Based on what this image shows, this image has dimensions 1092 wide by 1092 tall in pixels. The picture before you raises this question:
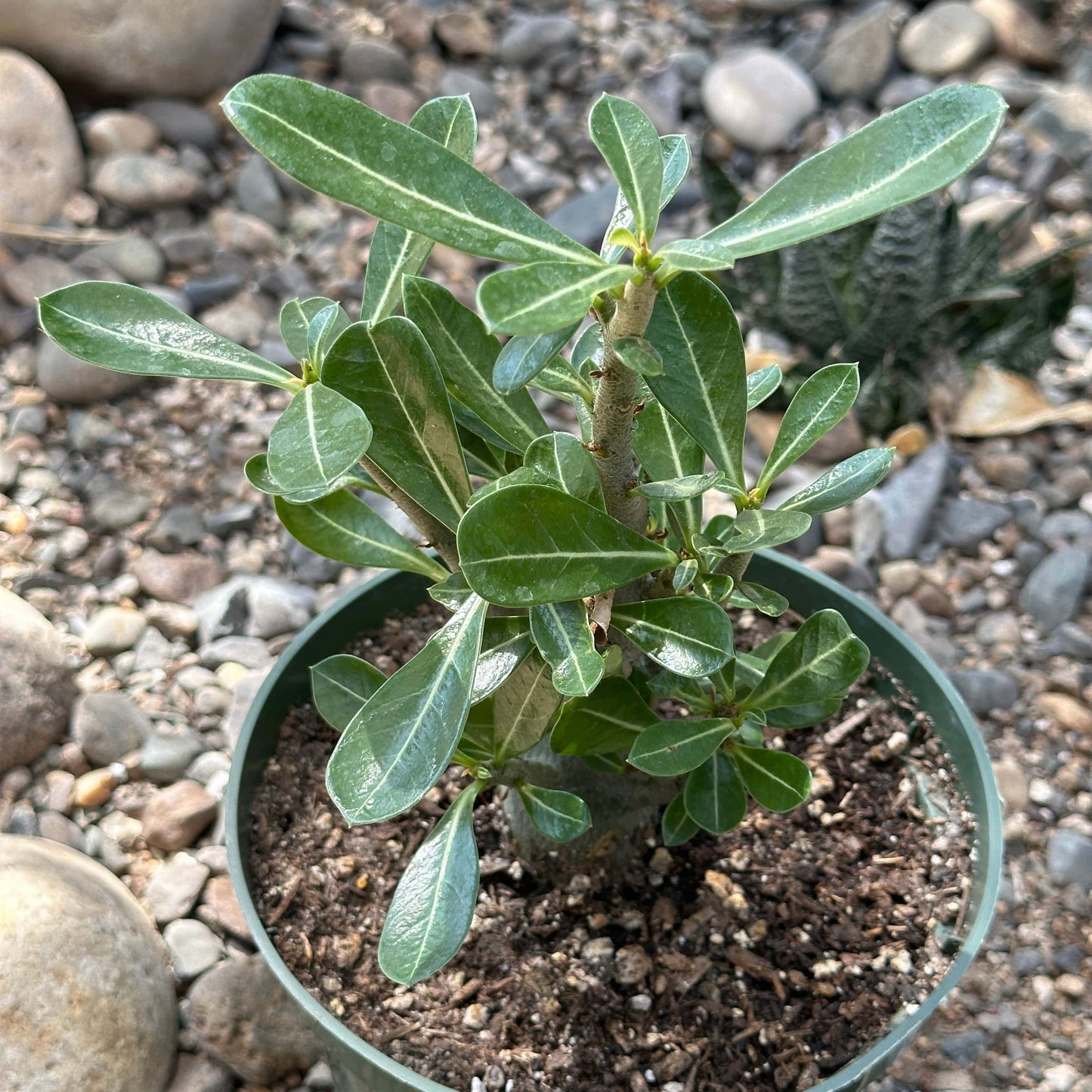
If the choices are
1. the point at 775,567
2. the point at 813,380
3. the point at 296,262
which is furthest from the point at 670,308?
the point at 296,262

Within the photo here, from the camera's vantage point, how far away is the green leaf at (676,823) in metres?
1.07

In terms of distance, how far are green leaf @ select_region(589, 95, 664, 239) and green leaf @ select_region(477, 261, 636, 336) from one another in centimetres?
7

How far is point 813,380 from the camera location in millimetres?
888

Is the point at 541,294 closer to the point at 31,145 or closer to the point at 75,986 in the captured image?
the point at 75,986

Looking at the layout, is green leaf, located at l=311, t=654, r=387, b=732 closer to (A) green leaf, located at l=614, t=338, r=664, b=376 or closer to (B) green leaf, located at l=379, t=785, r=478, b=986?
(B) green leaf, located at l=379, t=785, r=478, b=986

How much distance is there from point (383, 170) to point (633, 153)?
0.15 m

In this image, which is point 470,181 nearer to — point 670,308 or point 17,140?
point 670,308

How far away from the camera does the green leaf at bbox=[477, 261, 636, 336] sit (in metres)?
0.60

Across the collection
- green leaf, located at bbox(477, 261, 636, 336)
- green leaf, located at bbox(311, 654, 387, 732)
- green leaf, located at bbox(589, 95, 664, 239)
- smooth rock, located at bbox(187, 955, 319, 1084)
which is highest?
green leaf, located at bbox(589, 95, 664, 239)

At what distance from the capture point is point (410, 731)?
822 millimetres

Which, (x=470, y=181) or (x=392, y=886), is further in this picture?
(x=392, y=886)

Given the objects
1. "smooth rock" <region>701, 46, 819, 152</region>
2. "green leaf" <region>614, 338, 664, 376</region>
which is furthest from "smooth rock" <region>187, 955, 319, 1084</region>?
"smooth rock" <region>701, 46, 819, 152</region>

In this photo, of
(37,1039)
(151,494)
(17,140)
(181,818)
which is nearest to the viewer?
(37,1039)

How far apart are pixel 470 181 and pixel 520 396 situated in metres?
0.25
